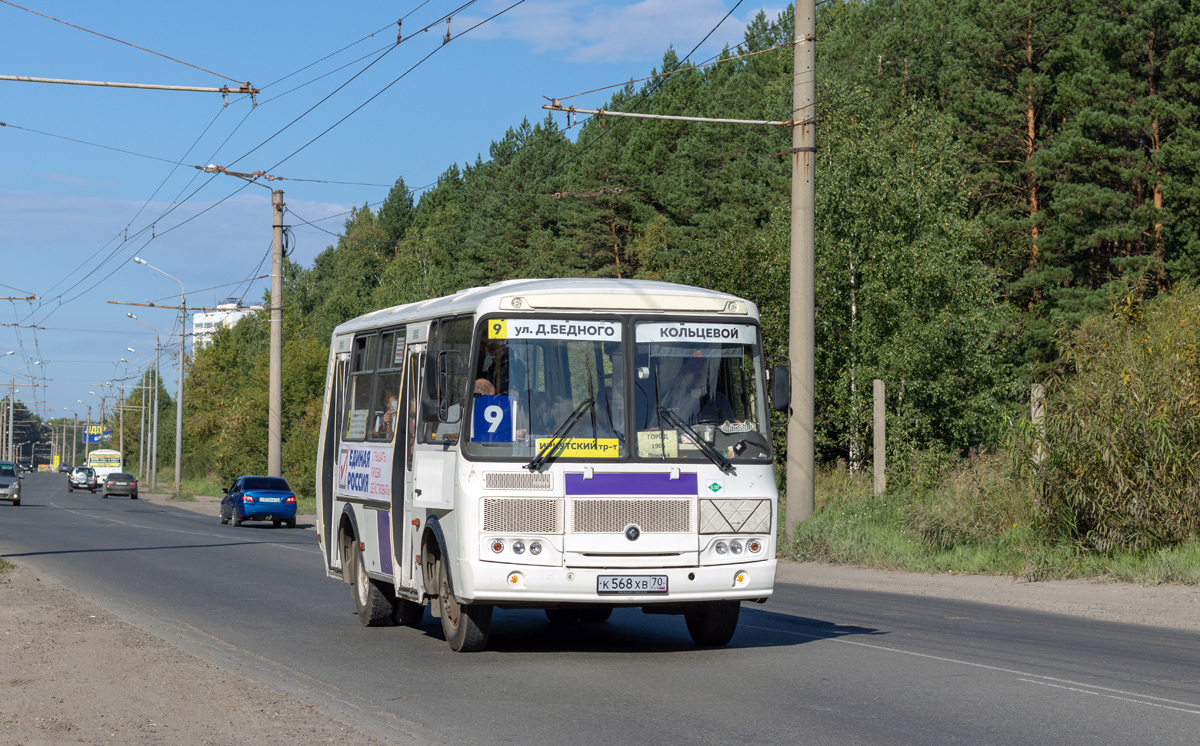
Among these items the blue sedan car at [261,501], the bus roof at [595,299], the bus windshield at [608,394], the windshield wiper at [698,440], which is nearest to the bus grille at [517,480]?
the bus windshield at [608,394]

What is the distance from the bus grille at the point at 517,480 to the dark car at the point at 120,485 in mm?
72249

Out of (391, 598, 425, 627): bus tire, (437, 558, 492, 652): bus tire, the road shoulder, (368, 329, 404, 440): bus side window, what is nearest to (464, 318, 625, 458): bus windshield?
(437, 558, 492, 652): bus tire

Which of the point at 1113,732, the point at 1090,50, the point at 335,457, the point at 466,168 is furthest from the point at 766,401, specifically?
the point at 466,168

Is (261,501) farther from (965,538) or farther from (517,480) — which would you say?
(517,480)

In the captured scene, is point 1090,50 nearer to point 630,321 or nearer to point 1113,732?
point 630,321

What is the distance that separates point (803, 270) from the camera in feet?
77.3

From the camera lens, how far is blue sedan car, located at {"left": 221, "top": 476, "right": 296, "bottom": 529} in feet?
141

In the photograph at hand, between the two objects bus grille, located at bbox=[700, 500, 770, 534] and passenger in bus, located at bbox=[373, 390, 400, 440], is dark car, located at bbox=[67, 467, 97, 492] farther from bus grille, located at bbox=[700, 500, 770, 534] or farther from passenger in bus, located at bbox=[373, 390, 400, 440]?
bus grille, located at bbox=[700, 500, 770, 534]

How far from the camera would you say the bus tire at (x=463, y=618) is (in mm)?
11609

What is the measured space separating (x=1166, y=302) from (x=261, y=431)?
177ft

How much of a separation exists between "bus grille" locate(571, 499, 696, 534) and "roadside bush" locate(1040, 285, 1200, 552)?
32.2 feet

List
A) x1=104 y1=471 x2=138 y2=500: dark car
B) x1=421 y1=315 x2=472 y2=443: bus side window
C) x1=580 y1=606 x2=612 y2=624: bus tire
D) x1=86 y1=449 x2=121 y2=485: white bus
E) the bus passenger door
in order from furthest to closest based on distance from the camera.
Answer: x1=86 y1=449 x2=121 y2=485: white bus < x1=104 y1=471 x2=138 y2=500: dark car < x1=580 y1=606 x2=612 y2=624: bus tire < the bus passenger door < x1=421 y1=315 x2=472 y2=443: bus side window

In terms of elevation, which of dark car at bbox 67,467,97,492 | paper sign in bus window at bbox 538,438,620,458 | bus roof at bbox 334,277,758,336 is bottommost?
dark car at bbox 67,467,97,492

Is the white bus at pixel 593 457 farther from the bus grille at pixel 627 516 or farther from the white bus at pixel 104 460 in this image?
the white bus at pixel 104 460
